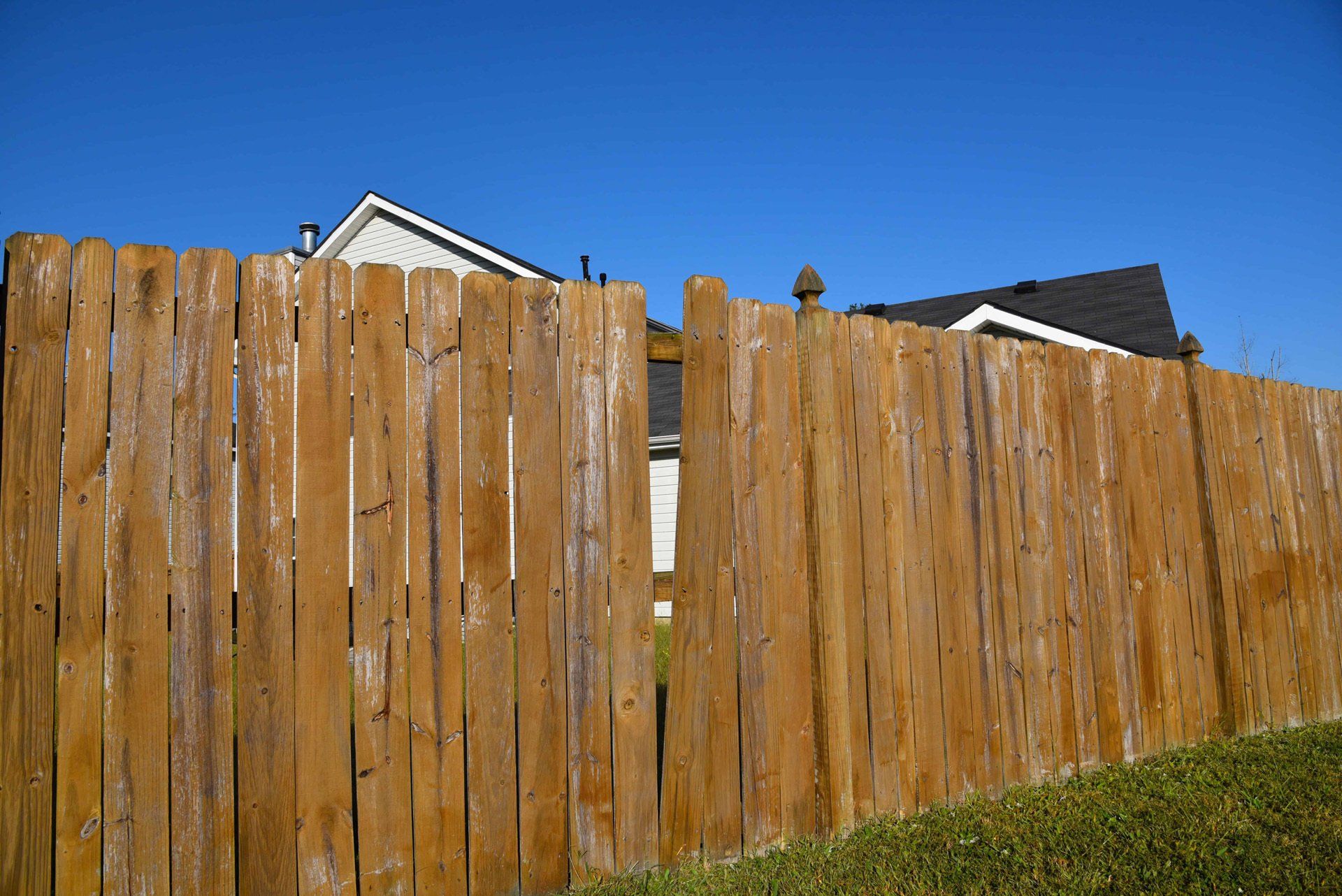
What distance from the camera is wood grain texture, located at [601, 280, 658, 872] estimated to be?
9.55 ft

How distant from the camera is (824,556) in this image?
3.41m

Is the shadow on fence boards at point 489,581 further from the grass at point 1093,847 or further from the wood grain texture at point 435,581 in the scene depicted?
the grass at point 1093,847

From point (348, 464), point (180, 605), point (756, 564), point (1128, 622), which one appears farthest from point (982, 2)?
point (180, 605)

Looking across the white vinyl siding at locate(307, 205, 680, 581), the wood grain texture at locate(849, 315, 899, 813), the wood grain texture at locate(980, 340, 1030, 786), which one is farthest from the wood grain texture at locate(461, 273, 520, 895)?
the white vinyl siding at locate(307, 205, 680, 581)

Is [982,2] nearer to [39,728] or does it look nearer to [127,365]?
[127,365]

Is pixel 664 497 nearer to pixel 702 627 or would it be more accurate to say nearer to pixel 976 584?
pixel 976 584

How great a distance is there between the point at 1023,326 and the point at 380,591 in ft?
44.0

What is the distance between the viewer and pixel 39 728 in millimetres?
2170

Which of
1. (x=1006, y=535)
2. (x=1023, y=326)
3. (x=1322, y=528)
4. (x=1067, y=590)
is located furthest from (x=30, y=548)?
(x=1023, y=326)

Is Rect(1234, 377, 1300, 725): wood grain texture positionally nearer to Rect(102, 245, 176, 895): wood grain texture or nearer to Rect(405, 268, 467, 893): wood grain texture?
Rect(405, 268, 467, 893): wood grain texture

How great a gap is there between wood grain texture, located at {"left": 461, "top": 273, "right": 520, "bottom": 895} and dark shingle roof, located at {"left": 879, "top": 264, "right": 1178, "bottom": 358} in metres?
11.8

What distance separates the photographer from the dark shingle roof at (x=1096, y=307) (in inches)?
557

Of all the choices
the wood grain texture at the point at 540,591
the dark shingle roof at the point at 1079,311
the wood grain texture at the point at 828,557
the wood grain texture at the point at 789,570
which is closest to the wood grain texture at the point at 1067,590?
the wood grain texture at the point at 828,557

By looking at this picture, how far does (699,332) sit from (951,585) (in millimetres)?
1770
